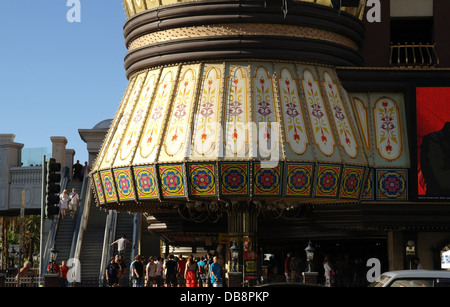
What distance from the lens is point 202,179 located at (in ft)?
90.1

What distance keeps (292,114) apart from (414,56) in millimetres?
6577

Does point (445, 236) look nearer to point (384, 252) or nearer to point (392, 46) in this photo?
point (384, 252)

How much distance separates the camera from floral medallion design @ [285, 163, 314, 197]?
89.9 ft

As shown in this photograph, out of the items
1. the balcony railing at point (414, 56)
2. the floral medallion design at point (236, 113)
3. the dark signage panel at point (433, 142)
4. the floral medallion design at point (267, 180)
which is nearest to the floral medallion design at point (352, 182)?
the dark signage panel at point (433, 142)

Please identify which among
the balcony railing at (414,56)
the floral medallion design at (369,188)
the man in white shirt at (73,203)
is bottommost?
the floral medallion design at (369,188)

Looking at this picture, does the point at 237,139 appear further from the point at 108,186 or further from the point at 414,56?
the point at 414,56

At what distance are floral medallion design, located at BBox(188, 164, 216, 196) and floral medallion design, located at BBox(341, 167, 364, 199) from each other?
4.52 metres

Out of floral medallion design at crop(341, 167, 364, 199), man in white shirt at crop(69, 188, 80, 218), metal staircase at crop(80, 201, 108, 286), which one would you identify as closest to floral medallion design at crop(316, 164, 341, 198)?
floral medallion design at crop(341, 167, 364, 199)

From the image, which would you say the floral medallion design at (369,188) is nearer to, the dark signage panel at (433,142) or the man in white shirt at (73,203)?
the dark signage panel at (433,142)

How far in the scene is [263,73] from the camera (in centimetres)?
2866

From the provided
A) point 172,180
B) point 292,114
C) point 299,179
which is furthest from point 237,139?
point 172,180

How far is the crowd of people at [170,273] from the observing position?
28719 millimetres

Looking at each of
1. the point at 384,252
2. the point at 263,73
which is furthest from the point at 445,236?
the point at 263,73

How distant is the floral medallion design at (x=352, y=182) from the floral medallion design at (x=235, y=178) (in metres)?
3.54
